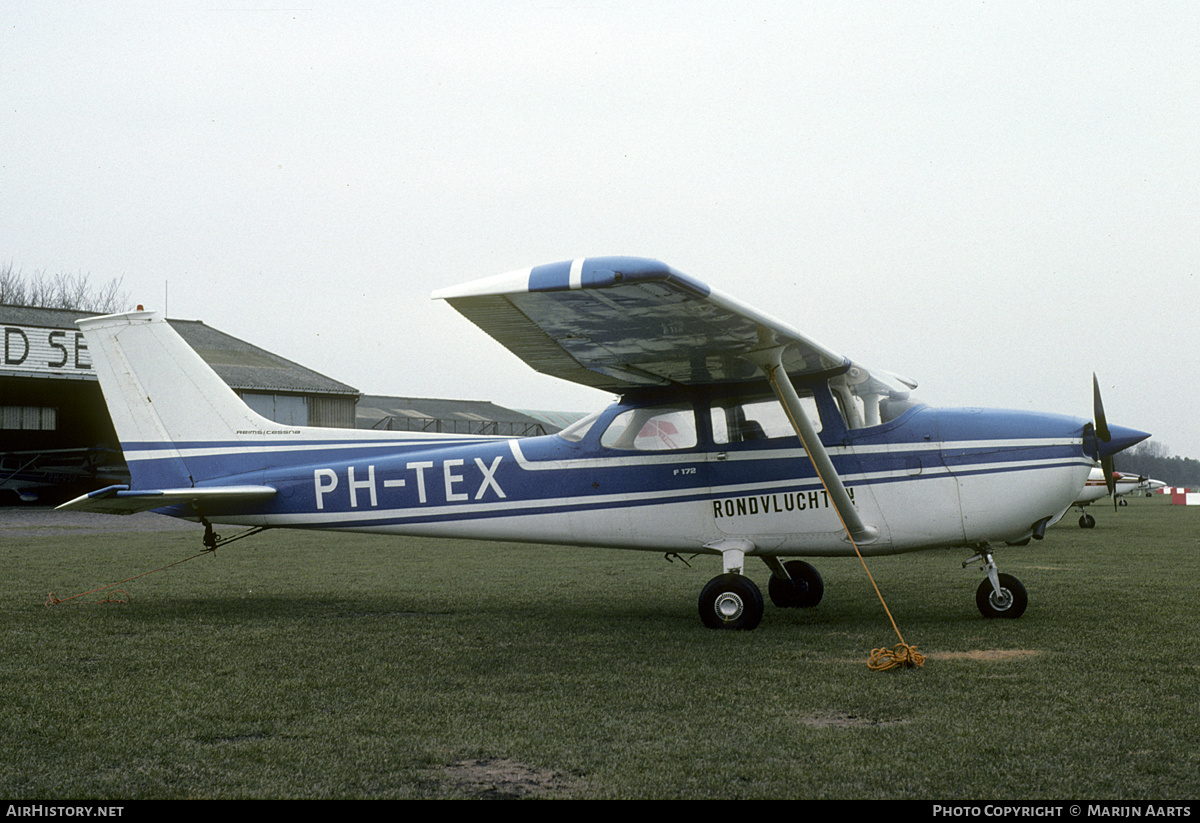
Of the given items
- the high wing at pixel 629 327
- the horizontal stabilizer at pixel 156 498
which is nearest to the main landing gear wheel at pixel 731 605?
Result: the high wing at pixel 629 327

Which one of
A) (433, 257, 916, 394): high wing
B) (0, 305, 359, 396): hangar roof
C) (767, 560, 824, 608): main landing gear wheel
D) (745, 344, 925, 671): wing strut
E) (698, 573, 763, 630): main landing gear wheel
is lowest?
(767, 560, 824, 608): main landing gear wheel

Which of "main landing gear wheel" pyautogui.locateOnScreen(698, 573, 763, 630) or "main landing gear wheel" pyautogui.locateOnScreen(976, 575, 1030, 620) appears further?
"main landing gear wheel" pyautogui.locateOnScreen(976, 575, 1030, 620)

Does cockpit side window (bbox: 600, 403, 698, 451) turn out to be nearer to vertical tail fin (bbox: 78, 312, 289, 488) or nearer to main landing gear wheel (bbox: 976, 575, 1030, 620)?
main landing gear wheel (bbox: 976, 575, 1030, 620)

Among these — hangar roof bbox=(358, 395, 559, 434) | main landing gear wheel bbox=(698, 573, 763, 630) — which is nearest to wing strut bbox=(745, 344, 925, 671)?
main landing gear wheel bbox=(698, 573, 763, 630)

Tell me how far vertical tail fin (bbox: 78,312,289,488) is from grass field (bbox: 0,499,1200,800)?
1.39 m

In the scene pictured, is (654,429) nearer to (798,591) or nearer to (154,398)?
(798,591)

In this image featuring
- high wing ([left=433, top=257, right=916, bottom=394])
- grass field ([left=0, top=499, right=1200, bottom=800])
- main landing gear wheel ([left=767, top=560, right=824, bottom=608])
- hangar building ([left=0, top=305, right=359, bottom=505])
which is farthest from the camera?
hangar building ([left=0, top=305, right=359, bottom=505])

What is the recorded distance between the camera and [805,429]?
284 inches

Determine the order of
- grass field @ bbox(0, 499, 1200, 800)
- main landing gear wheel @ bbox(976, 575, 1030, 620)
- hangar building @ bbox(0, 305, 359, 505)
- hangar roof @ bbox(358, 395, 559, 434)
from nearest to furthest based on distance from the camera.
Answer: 1. grass field @ bbox(0, 499, 1200, 800)
2. main landing gear wheel @ bbox(976, 575, 1030, 620)
3. hangar building @ bbox(0, 305, 359, 505)
4. hangar roof @ bbox(358, 395, 559, 434)

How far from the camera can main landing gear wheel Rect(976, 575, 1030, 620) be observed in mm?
7730

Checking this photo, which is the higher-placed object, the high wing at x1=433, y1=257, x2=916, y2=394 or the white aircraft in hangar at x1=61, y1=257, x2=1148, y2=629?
the high wing at x1=433, y1=257, x2=916, y2=394

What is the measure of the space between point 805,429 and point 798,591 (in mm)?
2385

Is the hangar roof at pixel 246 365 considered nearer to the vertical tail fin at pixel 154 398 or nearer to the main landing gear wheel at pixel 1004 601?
the vertical tail fin at pixel 154 398

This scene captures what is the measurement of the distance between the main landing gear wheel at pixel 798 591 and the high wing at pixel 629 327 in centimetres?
209
